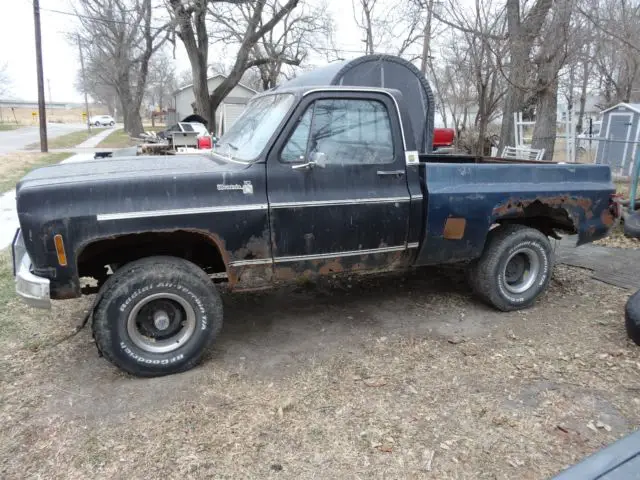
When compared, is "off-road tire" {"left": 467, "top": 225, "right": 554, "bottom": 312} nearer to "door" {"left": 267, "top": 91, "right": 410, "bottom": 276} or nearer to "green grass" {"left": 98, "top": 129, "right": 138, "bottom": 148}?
"door" {"left": 267, "top": 91, "right": 410, "bottom": 276}

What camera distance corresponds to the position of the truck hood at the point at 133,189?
132 inches

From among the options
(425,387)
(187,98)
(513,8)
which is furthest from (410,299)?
(187,98)

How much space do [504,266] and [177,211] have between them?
9.98 feet

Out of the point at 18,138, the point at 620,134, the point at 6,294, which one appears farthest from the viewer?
the point at 18,138

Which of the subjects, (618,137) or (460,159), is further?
(618,137)

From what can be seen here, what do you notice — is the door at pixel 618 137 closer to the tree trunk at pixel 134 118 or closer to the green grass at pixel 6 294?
the green grass at pixel 6 294

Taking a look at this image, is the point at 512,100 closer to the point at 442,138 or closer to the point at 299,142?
the point at 442,138

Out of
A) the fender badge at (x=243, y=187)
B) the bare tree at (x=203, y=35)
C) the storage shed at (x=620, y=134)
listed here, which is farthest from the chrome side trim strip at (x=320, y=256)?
the bare tree at (x=203, y=35)

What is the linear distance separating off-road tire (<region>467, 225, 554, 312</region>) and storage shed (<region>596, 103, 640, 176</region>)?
9.95 meters

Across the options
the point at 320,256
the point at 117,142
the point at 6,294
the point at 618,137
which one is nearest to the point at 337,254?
the point at 320,256

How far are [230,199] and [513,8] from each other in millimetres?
8444

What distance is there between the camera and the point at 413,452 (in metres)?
2.95

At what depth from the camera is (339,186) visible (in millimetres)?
4070

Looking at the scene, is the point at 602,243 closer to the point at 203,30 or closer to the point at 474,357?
the point at 474,357
